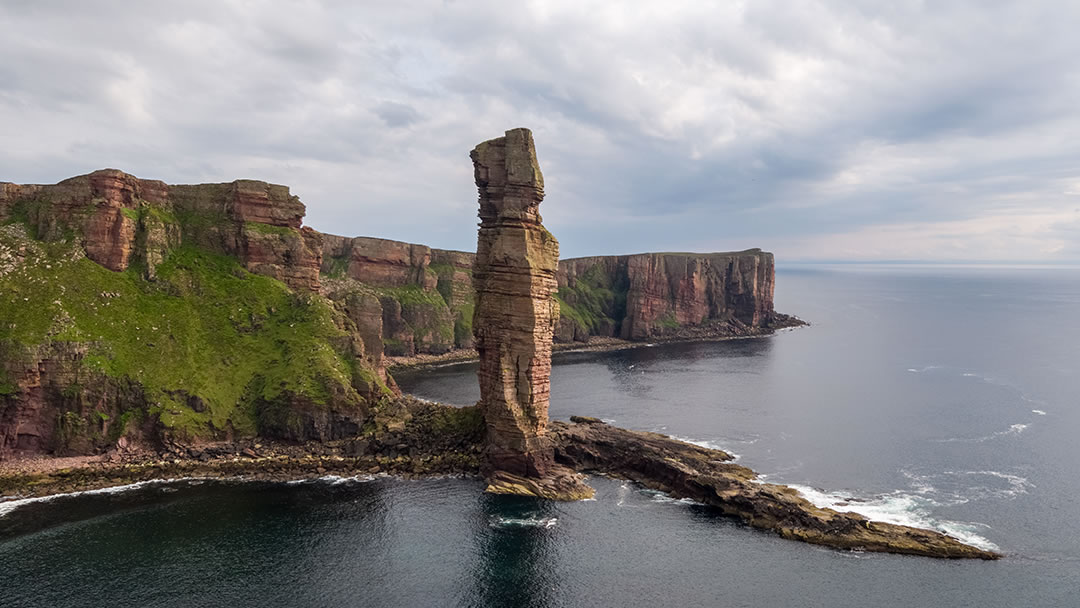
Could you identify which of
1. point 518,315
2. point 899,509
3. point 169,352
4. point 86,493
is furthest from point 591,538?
point 169,352

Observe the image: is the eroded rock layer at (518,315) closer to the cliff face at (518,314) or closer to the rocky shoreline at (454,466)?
the cliff face at (518,314)

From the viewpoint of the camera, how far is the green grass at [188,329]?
305ft

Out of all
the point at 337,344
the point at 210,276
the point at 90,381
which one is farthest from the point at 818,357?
Result: the point at 90,381

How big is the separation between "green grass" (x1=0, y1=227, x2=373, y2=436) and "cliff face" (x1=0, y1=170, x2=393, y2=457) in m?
0.22

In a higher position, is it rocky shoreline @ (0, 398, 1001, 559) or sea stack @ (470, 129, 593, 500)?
sea stack @ (470, 129, 593, 500)

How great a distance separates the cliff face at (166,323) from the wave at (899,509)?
65594 mm

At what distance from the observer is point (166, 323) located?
102000mm

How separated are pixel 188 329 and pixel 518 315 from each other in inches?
2120

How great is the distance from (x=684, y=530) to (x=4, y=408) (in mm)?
87403

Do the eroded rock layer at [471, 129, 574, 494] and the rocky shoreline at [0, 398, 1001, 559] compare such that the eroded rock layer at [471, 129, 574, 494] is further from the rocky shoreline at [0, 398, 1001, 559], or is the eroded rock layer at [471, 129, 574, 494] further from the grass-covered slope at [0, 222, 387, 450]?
the grass-covered slope at [0, 222, 387, 450]

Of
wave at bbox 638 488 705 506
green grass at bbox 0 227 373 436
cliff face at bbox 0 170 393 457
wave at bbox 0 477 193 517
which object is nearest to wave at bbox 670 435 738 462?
wave at bbox 638 488 705 506

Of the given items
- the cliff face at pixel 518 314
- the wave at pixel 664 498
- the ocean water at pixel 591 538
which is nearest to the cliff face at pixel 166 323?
the ocean water at pixel 591 538

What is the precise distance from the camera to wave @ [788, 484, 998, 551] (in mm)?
70938

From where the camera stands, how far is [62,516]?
236 feet
